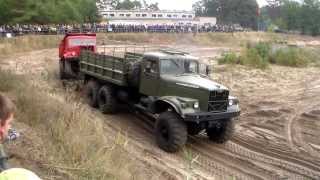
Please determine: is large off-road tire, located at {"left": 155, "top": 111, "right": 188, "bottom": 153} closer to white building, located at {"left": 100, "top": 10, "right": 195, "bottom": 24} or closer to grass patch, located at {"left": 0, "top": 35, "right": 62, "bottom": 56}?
grass patch, located at {"left": 0, "top": 35, "right": 62, "bottom": 56}

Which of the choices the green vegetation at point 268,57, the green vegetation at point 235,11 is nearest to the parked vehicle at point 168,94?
the green vegetation at point 268,57

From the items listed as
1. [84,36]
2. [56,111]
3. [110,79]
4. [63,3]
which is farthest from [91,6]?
[56,111]

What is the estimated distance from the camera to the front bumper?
37.0 ft

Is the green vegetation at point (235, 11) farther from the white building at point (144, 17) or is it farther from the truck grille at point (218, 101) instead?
the truck grille at point (218, 101)

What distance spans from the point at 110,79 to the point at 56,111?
5093mm

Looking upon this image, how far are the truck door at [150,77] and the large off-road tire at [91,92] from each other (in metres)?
2.95

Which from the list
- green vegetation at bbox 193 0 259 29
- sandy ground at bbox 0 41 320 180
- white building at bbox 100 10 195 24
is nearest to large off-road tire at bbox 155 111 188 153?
sandy ground at bbox 0 41 320 180

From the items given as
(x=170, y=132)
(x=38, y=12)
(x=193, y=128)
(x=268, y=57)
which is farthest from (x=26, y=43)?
(x=170, y=132)

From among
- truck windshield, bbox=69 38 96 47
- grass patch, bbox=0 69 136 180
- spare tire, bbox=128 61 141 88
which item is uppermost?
truck windshield, bbox=69 38 96 47

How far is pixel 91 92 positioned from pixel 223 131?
5.58 metres

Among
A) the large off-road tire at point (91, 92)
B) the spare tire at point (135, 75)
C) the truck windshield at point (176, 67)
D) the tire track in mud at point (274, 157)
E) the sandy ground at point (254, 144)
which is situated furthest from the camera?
the large off-road tire at point (91, 92)

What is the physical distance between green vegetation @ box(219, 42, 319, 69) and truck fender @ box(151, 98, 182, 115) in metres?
17.3

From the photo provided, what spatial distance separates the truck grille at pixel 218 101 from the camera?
11.5 m

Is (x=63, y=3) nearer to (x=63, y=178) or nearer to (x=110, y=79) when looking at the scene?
(x=110, y=79)
